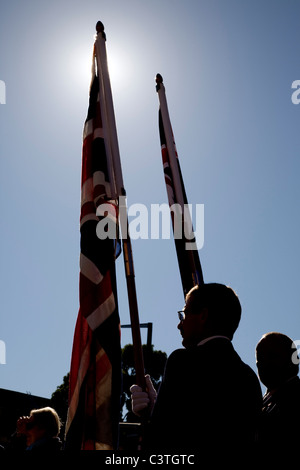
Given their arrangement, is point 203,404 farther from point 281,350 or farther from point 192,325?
point 281,350

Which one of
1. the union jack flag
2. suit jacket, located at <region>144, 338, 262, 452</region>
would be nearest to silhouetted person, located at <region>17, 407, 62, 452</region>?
the union jack flag

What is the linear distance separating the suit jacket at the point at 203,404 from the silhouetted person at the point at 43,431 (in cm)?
258

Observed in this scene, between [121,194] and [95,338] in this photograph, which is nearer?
[95,338]

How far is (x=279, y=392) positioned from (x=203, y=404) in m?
0.96

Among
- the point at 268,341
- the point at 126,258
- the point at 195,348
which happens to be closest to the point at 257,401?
the point at 195,348

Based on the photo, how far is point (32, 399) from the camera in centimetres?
2773

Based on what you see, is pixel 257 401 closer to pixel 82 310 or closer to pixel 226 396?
pixel 226 396

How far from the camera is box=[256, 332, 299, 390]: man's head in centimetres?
297

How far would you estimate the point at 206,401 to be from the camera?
2.16m

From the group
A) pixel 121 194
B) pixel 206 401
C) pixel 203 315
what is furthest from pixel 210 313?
pixel 121 194

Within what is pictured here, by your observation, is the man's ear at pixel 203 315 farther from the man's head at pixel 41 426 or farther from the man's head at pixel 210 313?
the man's head at pixel 41 426

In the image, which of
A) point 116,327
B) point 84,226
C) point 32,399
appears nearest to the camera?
point 116,327

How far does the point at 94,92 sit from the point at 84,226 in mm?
1728

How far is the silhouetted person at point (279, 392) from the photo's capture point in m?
2.55
